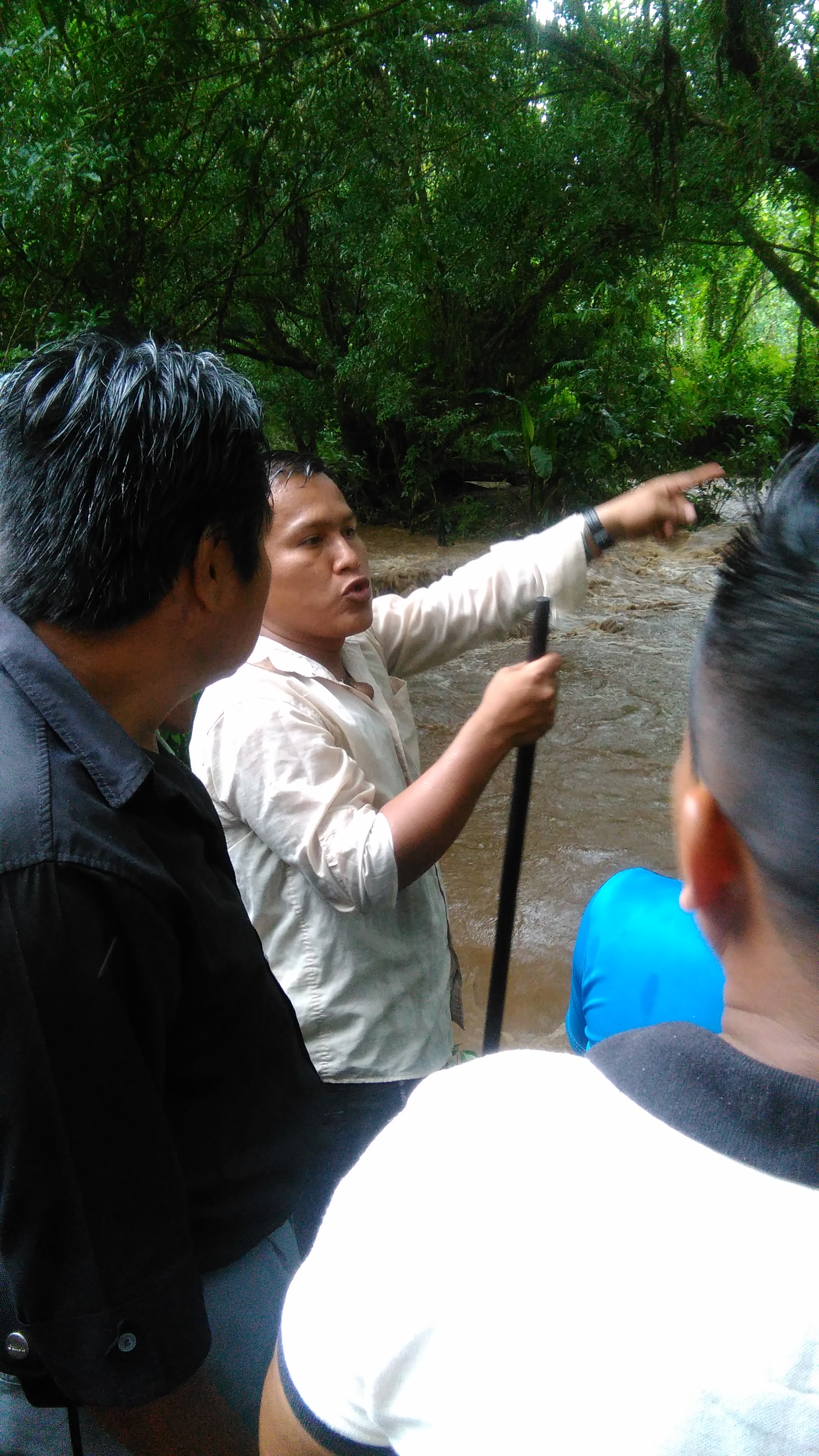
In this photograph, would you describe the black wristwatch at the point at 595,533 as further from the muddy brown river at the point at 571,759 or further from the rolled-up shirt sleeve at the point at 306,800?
the rolled-up shirt sleeve at the point at 306,800

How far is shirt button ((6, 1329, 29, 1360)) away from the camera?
927mm

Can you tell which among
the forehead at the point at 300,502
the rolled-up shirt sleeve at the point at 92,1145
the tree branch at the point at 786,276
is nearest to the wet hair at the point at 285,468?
the forehead at the point at 300,502

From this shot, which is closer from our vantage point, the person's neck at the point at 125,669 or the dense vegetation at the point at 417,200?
the person's neck at the point at 125,669

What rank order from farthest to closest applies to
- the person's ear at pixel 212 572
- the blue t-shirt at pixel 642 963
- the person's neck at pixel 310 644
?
the person's neck at pixel 310 644 → the blue t-shirt at pixel 642 963 → the person's ear at pixel 212 572

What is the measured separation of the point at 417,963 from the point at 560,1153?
105cm

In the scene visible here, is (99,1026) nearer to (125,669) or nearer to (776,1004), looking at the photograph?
(125,669)

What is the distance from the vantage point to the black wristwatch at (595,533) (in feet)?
5.97

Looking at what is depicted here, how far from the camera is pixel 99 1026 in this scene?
0.83 metres

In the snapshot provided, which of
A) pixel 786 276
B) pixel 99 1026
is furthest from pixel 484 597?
pixel 786 276

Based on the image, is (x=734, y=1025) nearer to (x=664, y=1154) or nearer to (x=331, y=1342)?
(x=664, y=1154)

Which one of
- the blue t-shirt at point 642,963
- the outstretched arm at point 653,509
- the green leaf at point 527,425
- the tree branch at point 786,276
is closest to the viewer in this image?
the blue t-shirt at point 642,963

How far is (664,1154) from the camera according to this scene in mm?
489

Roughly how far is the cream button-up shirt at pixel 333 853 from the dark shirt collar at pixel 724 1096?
81 centimetres

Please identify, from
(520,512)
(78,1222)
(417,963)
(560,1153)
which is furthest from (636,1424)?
(520,512)
